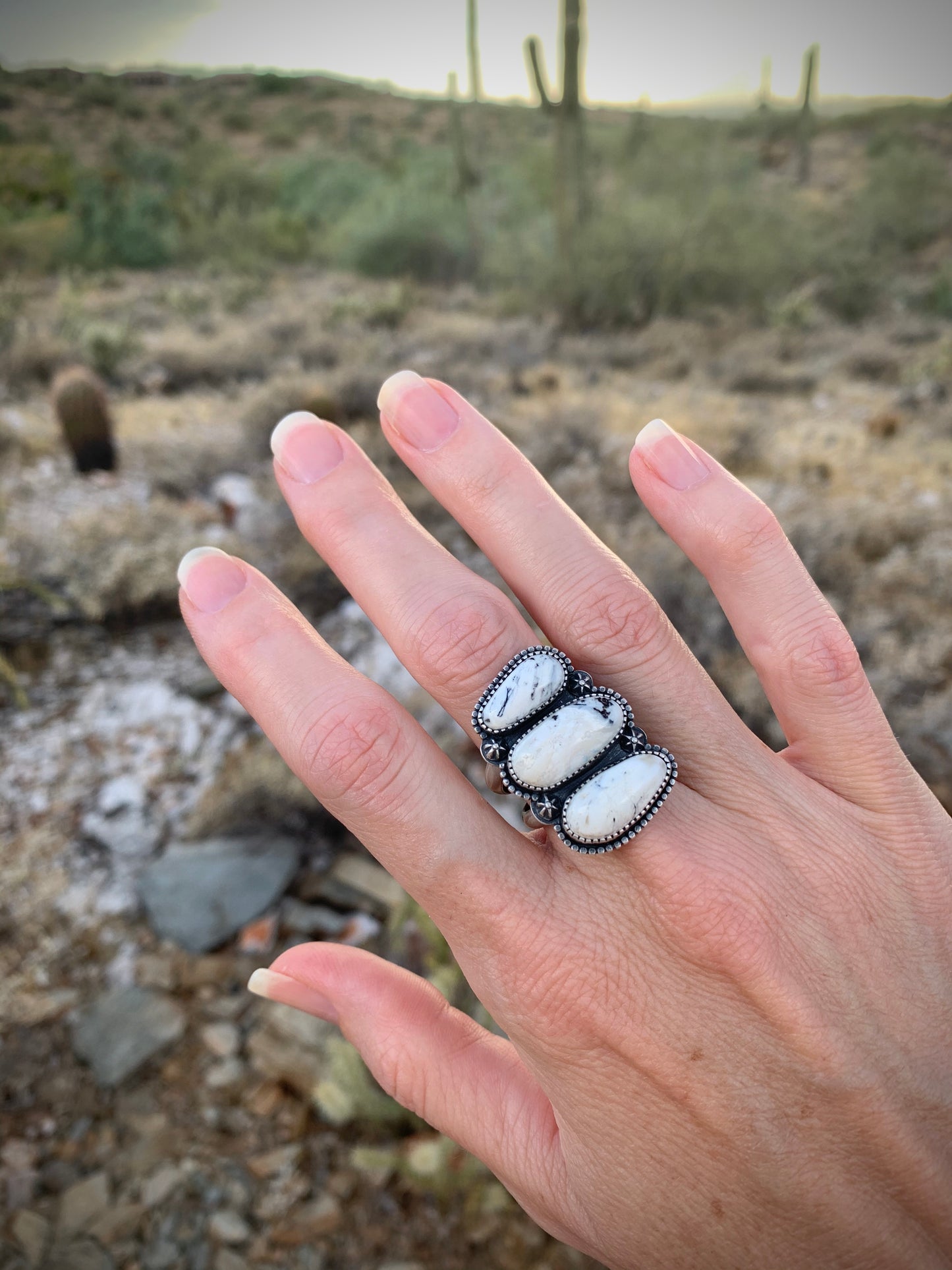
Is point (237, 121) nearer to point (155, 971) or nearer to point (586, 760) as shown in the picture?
point (155, 971)

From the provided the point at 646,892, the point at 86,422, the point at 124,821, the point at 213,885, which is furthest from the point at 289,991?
the point at 86,422

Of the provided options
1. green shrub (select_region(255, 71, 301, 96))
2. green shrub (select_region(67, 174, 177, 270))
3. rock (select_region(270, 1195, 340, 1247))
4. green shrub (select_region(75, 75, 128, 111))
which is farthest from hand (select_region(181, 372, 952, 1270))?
green shrub (select_region(255, 71, 301, 96))

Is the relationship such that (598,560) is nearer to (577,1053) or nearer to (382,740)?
(382,740)

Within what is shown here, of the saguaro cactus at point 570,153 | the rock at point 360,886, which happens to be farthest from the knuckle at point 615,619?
the saguaro cactus at point 570,153

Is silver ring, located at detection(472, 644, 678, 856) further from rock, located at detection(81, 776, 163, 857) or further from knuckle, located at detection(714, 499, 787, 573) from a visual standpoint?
rock, located at detection(81, 776, 163, 857)

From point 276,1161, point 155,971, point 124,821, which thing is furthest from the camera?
point 124,821

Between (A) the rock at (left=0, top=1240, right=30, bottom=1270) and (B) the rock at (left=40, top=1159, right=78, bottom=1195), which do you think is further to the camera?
(B) the rock at (left=40, top=1159, right=78, bottom=1195)
